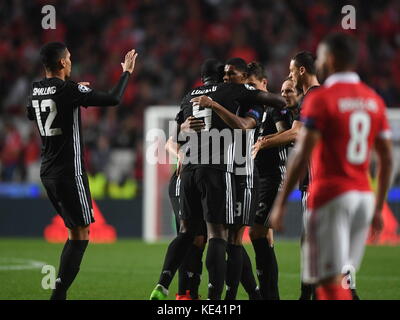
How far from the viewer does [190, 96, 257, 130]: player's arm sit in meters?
6.57

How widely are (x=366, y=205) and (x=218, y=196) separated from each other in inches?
82.6

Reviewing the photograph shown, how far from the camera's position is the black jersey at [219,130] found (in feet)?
22.0

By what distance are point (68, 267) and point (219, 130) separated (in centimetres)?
164

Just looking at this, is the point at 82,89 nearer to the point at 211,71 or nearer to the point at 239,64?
the point at 211,71

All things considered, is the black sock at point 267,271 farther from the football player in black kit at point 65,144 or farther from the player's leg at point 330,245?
the player's leg at point 330,245

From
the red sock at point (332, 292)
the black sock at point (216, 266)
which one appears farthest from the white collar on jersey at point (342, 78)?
the black sock at point (216, 266)

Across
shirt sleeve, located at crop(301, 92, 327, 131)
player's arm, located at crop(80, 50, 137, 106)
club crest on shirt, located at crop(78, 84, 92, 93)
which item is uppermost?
club crest on shirt, located at crop(78, 84, 92, 93)

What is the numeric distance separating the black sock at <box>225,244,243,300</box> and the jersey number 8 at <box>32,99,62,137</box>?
1.73 meters

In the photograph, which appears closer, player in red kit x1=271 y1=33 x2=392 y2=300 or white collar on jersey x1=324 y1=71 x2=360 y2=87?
player in red kit x1=271 y1=33 x2=392 y2=300

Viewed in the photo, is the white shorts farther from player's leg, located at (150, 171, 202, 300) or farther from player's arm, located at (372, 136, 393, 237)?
player's leg, located at (150, 171, 202, 300)

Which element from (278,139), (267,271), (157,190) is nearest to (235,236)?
(267,271)

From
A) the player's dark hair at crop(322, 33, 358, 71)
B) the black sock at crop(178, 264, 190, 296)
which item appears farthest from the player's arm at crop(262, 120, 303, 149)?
the player's dark hair at crop(322, 33, 358, 71)

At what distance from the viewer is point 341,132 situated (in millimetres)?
4625
